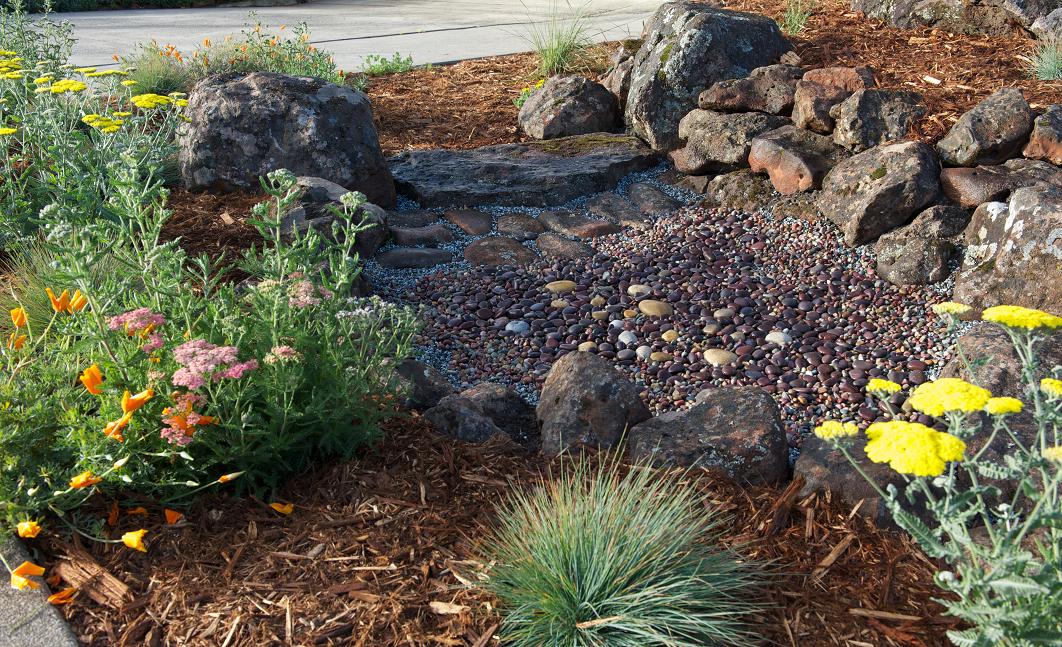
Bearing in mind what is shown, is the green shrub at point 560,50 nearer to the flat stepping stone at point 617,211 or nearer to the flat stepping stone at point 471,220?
the flat stepping stone at point 617,211

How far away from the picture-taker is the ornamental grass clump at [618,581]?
7.20 feet

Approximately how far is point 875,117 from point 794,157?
1.73ft

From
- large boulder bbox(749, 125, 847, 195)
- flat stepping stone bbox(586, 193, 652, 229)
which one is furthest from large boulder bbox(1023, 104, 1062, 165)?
flat stepping stone bbox(586, 193, 652, 229)

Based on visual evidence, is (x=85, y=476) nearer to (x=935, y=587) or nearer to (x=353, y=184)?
(x=935, y=587)

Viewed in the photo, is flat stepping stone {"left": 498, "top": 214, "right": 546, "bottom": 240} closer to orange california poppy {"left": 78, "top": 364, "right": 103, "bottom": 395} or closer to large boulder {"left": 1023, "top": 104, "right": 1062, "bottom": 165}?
large boulder {"left": 1023, "top": 104, "right": 1062, "bottom": 165}

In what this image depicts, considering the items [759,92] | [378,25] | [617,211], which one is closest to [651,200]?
[617,211]

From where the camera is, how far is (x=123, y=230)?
2.91 meters

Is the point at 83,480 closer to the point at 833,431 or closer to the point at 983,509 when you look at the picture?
the point at 833,431

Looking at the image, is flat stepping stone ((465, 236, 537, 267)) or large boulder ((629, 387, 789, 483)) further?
flat stepping stone ((465, 236, 537, 267))

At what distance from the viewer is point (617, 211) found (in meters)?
6.03

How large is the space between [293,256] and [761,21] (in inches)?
200

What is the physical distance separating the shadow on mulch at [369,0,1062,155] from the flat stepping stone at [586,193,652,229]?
4.84 ft

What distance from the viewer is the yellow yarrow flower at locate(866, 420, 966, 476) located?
174cm

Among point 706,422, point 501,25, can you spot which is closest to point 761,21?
point 706,422
